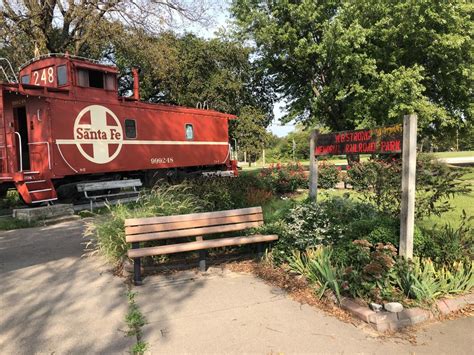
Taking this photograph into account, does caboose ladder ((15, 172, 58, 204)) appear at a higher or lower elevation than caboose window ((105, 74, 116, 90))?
lower

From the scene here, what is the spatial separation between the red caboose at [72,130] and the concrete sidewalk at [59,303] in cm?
452

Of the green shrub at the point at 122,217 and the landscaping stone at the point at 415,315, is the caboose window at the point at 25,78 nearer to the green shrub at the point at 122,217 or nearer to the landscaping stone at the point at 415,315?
the green shrub at the point at 122,217

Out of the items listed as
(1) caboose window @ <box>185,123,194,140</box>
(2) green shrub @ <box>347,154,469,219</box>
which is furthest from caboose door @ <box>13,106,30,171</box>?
(2) green shrub @ <box>347,154,469,219</box>

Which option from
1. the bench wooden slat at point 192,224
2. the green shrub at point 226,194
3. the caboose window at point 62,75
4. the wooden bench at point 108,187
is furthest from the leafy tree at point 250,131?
the bench wooden slat at point 192,224

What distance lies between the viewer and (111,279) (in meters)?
5.21

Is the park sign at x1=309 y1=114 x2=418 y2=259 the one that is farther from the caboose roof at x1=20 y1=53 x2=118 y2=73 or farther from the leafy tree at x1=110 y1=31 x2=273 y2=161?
the leafy tree at x1=110 y1=31 x2=273 y2=161

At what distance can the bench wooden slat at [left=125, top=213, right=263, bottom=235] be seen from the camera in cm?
498

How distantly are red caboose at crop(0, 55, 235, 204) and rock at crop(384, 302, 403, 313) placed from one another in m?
9.31

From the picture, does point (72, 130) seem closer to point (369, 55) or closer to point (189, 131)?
point (189, 131)

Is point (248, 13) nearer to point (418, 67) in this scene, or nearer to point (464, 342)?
point (418, 67)

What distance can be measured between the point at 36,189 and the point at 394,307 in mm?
9594

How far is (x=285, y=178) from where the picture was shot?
1396 centimetres

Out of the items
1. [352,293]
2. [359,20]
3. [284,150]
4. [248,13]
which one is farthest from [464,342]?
[284,150]

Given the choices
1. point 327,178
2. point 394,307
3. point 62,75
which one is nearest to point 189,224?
point 394,307
